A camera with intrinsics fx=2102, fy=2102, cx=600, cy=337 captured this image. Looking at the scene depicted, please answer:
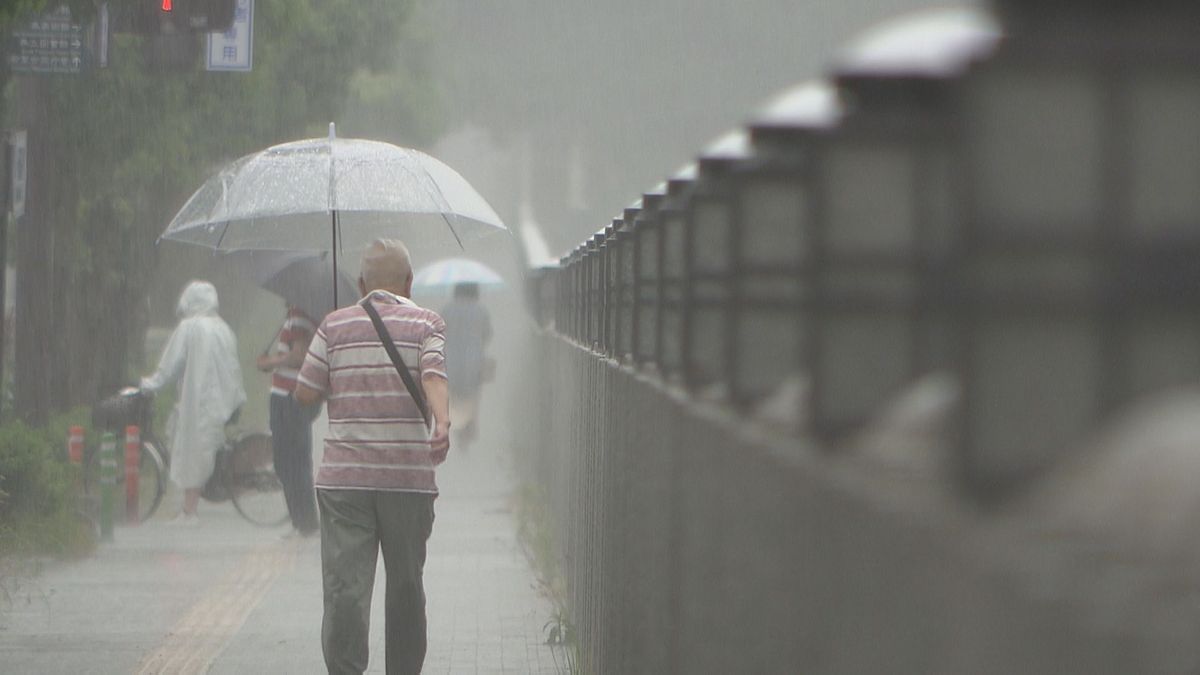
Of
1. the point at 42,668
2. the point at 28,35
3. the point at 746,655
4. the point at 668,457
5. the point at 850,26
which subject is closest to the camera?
the point at 746,655

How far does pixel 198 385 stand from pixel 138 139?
148 inches

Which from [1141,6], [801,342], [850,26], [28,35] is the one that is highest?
[850,26]

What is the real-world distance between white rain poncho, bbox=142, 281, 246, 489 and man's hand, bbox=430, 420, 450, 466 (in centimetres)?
782

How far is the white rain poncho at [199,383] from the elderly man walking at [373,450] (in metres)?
7.63

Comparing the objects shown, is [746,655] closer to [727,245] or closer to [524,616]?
[727,245]

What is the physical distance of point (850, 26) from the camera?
4869cm

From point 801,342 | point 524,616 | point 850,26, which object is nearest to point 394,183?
point 524,616

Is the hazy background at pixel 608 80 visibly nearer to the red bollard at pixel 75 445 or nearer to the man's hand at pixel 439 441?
the red bollard at pixel 75 445

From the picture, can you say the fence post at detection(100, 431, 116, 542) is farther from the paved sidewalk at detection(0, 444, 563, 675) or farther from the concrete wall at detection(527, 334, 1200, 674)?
the concrete wall at detection(527, 334, 1200, 674)

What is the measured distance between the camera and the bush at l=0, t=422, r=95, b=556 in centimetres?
1195

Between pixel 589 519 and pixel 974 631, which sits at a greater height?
pixel 974 631

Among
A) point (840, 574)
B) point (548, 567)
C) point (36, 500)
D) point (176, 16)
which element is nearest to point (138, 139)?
point (176, 16)

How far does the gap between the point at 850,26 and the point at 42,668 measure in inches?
1645

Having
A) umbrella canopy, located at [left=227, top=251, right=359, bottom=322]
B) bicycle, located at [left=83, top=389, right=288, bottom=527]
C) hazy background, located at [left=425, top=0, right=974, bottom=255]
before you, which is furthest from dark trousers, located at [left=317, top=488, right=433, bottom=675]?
hazy background, located at [left=425, top=0, right=974, bottom=255]
